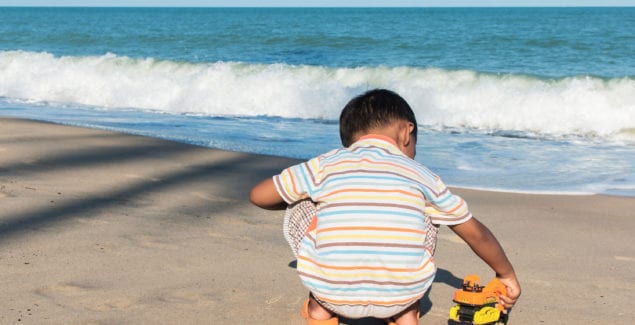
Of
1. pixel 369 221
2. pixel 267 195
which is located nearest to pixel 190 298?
pixel 267 195

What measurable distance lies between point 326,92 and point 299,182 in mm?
11528

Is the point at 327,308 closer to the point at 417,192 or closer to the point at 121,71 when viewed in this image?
the point at 417,192

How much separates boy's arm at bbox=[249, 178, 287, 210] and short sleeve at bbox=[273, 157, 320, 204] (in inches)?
0.9

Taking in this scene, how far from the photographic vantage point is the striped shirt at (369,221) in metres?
2.56

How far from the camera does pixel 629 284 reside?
3811 millimetres

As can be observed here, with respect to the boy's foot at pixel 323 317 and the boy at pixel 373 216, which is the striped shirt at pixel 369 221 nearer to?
the boy at pixel 373 216

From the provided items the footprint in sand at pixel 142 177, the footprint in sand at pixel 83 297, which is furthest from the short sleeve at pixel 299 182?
the footprint in sand at pixel 142 177

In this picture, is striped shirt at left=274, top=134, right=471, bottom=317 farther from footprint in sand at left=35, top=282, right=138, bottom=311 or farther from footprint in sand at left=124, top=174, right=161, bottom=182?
footprint in sand at left=124, top=174, right=161, bottom=182

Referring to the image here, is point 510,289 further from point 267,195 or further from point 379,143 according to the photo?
point 267,195

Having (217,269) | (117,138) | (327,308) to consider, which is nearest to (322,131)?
(117,138)

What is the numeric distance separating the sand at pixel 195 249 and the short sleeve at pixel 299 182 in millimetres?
682

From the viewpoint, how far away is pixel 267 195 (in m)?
2.70

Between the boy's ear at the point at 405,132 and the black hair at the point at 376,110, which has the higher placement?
the black hair at the point at 376,110

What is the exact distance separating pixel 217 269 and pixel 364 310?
1199 millimetres
